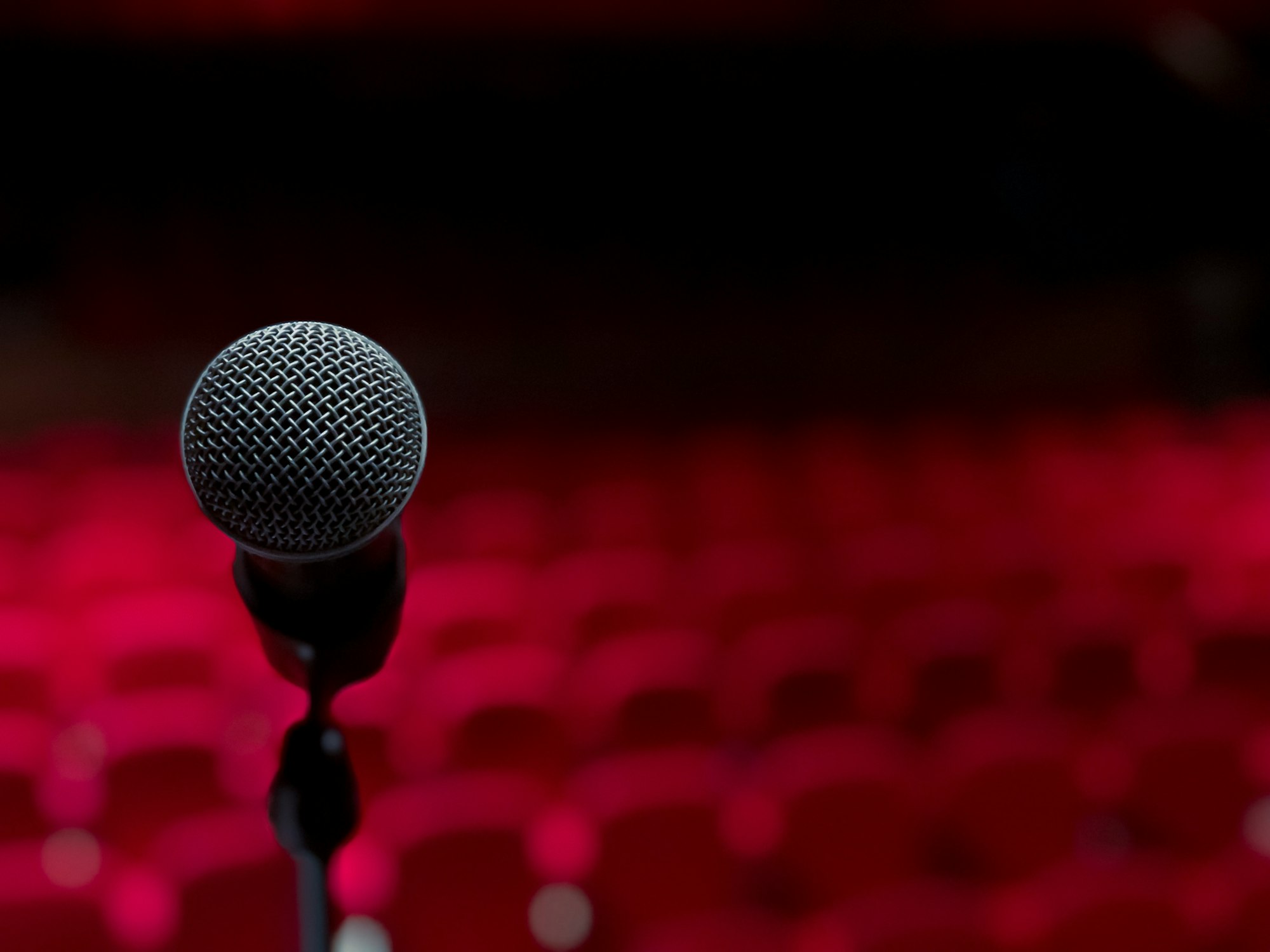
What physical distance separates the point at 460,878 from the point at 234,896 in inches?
9.7

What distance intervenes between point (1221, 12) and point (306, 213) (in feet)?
11.1

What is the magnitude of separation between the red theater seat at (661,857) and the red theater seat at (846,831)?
0.09 m

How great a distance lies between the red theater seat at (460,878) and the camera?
1.16 m

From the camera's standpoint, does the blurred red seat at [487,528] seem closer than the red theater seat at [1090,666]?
No

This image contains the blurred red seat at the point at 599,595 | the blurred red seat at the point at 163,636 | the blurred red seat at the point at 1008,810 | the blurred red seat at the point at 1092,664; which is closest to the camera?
the blurred red seat at the point at 1008,810

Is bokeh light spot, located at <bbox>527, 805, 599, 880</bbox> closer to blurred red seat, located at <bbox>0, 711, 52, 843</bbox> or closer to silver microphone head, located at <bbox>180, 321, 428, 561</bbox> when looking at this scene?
blurred red seat, located at <bbox>0, 711, 52, 843</bbox>

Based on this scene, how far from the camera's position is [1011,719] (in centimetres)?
152

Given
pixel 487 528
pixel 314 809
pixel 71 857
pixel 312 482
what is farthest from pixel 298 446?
pixel 487 528

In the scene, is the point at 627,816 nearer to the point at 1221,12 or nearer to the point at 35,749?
the point at 35,749

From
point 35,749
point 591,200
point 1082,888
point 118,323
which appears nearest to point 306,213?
point 118,323

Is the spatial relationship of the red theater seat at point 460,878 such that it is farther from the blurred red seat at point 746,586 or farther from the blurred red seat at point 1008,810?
the blurred red seat at point 746,586

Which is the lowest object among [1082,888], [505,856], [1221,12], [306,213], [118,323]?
[1082,888]

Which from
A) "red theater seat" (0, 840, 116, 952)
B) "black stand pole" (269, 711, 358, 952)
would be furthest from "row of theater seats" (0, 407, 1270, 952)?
"black stand pole" (269, 711, 358, 952)

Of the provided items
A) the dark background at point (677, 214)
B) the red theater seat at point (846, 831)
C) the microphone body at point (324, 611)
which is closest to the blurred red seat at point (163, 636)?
the red theater seat at point (846, 831)
